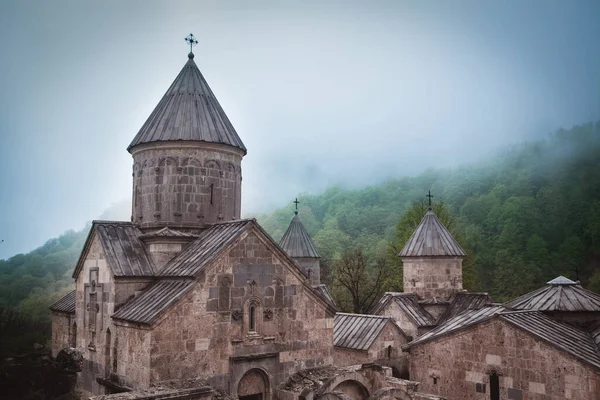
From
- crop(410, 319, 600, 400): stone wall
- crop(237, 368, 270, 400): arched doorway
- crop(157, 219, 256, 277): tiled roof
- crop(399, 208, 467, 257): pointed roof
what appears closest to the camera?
crop(157, 219, 256, 277): tiled roof

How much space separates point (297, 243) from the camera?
2522cm

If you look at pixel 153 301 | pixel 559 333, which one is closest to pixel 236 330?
pixel 153 301

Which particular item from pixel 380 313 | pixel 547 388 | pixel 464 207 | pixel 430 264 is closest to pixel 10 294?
pixel 380 313

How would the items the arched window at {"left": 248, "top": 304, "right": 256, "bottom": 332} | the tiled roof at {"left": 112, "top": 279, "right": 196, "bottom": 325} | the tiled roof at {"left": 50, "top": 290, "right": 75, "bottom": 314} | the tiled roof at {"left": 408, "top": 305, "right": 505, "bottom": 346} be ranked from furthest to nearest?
the tiled roof at {"left": 50, "top": 290, "right": 75, "bottom": 314} < the tiled roof at {"left": 408, "top": 305, "right": 505, "bottom": 346} < the arched window at {"left": 248, "top": 304, "right": 256, "bottom": 332} < the tiled roof at {"left": 112, "top": 279, "right": 196, "bottom": 325}

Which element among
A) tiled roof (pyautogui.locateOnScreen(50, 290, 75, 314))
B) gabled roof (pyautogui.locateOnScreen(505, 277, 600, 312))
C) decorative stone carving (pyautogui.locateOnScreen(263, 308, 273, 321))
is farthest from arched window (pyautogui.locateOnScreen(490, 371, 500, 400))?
tiled roof (pyautogui.locateOnScreen(50, 290, 75, 314))

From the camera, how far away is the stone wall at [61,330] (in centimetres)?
1481

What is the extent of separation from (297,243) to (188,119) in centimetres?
1389

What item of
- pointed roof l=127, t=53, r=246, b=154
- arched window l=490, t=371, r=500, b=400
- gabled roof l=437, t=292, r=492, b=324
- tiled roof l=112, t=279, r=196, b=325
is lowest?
arched window l=490, t=371, r=500, b=400

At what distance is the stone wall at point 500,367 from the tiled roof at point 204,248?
7.14m

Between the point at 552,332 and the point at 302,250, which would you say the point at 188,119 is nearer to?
the point at 552,332

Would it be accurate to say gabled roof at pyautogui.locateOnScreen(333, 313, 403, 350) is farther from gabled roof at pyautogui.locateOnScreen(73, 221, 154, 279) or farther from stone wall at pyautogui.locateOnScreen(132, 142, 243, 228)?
gabled roof at pyautogui.locateOnScreen(73, 221, 154, 279)

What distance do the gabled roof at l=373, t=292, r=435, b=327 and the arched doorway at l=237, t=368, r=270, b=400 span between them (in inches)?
343

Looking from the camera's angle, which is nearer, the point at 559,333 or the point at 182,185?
the point at 182,185

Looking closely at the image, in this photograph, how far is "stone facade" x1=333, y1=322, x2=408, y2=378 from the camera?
15.6 m
